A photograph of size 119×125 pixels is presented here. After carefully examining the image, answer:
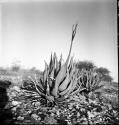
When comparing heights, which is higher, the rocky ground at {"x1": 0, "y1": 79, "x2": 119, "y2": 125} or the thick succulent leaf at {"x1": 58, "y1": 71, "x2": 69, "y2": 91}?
the thick succulent leaf at {"x1": 58, "y1": 71, "x2": 69, "y2": 91}

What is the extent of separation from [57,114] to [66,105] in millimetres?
252

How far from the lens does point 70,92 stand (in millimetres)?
2379

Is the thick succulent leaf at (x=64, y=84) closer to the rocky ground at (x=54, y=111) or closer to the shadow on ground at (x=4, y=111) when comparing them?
the rocky ground at (x=54, y=111)

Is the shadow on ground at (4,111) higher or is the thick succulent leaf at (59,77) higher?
the thick succulent leaf at (59,77)

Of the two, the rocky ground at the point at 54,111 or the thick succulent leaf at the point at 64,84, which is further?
the thick succulent leaf at the point at 64,84

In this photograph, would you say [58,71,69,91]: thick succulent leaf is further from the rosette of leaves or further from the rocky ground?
the rocky ground

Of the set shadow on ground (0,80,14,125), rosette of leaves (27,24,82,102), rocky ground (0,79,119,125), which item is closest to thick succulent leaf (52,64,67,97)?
rosette of leaves (27,24,82,102)

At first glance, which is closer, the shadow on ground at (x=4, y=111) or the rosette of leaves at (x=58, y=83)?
the shadow on ground at (x=4, y=111)

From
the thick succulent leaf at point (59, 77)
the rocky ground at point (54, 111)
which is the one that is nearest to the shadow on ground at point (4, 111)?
the rocky ground at point (54, 111)

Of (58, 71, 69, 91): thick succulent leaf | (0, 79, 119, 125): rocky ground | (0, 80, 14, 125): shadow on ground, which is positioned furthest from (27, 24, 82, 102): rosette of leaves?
(0, 80, 14, 125): shadow on ground

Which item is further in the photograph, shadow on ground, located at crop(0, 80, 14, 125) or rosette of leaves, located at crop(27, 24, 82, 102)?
rosette of leaves, located at crop(27, 24, 82, 102)

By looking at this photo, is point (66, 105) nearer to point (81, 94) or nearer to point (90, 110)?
point (90, 110)

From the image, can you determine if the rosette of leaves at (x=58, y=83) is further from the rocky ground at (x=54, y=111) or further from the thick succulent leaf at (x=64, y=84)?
the rocky ground at (x=54, y=111)

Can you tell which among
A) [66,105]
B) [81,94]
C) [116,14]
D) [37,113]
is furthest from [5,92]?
[116,14]
